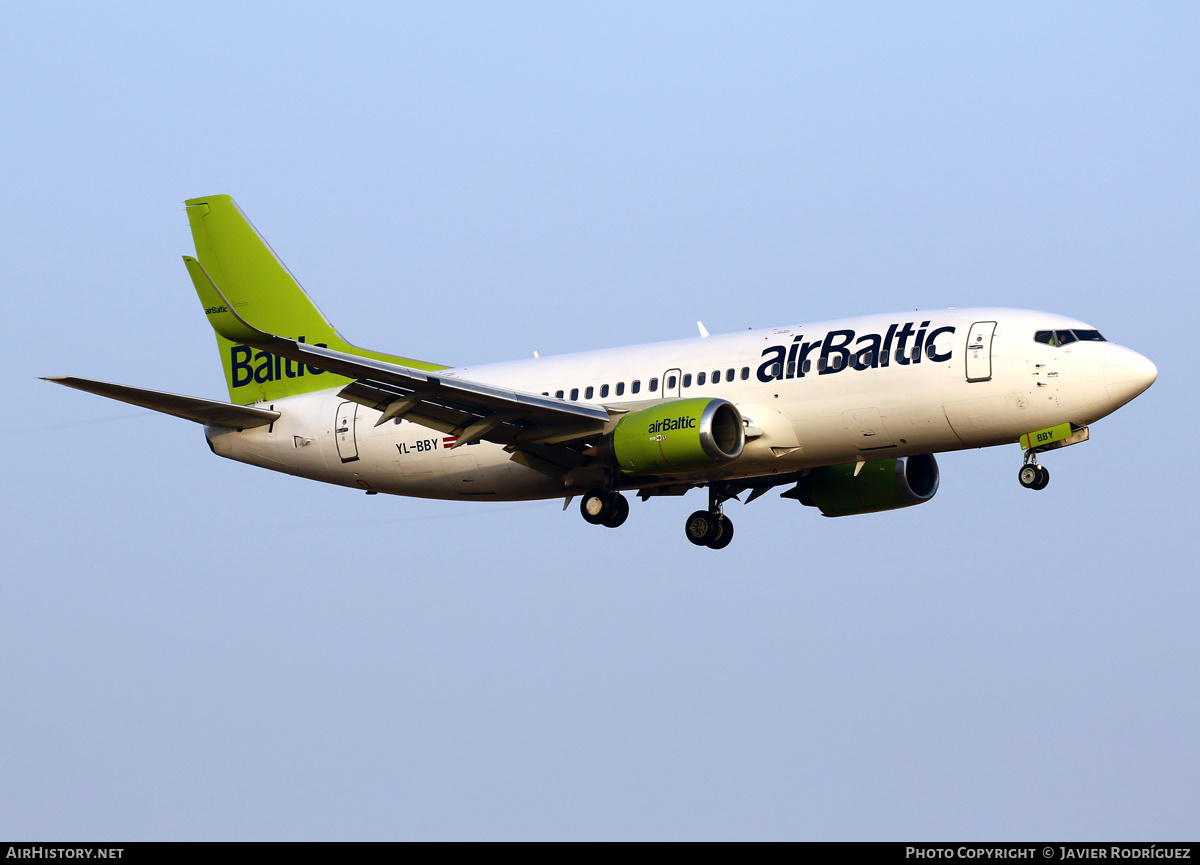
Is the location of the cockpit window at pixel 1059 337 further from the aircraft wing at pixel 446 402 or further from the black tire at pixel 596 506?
the black tire at pixel 596 506

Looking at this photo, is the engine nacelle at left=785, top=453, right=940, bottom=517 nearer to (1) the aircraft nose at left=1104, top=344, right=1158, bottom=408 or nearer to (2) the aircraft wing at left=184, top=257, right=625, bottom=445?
(2) the aircraft wing at left=184, top=257, right=625, bottom=445

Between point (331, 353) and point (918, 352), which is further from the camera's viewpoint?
point (918, 352)

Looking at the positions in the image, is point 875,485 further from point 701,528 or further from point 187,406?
point 187,406

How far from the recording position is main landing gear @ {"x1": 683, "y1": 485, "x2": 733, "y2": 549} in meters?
43.2

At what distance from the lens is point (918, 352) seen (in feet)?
120

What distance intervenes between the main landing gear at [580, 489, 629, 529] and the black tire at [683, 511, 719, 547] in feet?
10.9

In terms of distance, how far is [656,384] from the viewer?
39.7 m

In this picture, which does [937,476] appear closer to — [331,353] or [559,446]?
[559,446]

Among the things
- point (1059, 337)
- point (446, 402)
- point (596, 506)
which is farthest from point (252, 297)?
point (1059, 337)

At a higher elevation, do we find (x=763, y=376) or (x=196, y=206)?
(x=196, y=206)

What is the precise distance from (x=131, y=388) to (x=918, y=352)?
713 inches

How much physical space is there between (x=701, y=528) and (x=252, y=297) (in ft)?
47.6

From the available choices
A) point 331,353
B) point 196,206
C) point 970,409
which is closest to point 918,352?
point 970,409

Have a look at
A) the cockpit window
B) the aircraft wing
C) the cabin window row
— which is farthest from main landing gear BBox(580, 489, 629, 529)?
the cockpit window
